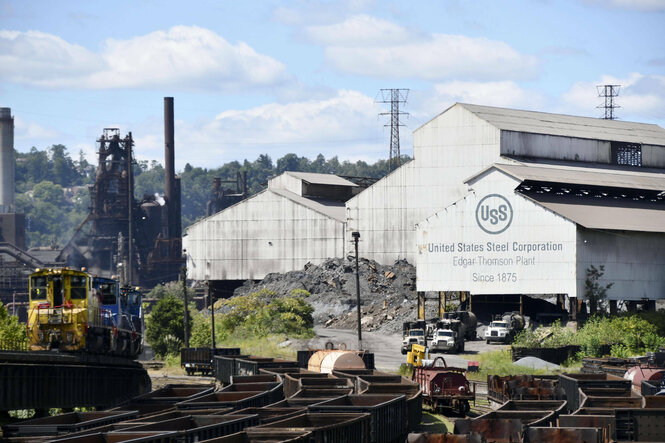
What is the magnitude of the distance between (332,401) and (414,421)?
4.78 meters

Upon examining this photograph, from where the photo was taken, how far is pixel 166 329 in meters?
79.3

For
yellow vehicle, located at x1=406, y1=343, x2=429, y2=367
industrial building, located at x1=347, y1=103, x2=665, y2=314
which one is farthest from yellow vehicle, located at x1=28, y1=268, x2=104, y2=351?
industrial building, located at x1=347, y1=103, x2=665, y2=314

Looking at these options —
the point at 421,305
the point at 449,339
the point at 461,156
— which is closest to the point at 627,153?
the point at 461,156

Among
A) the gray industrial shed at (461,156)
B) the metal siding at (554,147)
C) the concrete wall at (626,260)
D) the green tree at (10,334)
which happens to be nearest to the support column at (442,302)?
the gray industrial shed at (461,156)

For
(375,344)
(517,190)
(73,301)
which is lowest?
(375,344)

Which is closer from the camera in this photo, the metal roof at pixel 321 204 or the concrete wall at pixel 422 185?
the concrete wall at pixel 422 185

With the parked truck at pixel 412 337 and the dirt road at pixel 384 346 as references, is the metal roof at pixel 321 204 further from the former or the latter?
the parked truck at pixel 412 337

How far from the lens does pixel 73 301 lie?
41844 millimetres

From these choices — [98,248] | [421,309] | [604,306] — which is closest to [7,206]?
[98,248]

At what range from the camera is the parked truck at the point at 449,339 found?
69.2 metres

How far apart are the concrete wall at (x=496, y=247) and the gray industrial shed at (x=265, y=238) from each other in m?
20.0

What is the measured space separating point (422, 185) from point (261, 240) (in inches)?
733

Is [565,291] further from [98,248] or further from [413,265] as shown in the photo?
[98,248]

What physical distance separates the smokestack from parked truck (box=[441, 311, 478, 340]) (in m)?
115
